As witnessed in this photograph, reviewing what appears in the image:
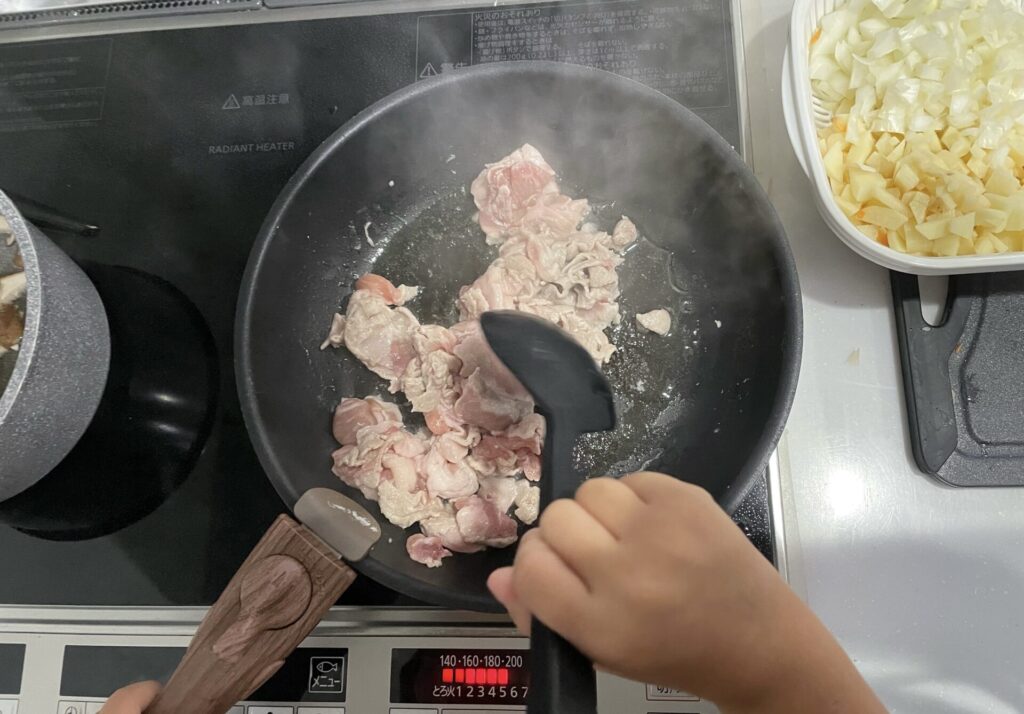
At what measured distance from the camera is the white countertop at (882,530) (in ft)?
2.70

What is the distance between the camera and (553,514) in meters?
0.53

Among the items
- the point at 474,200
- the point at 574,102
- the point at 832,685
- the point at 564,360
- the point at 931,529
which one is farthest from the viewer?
the point at 474,200

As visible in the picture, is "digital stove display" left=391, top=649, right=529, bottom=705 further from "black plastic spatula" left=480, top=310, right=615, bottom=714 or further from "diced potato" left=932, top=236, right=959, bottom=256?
"diced potato" left=932, top=236, right=959, bottom=256

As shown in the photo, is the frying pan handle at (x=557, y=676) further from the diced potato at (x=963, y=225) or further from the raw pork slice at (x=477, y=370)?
the diced potato at (x=963, y=225)

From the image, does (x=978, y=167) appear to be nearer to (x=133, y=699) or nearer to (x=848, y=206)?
(x=848, y=206)

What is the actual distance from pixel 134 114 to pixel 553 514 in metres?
1.09

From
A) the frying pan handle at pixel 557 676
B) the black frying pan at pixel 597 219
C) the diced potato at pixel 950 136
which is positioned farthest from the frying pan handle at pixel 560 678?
the diced potato at pixel 950 136

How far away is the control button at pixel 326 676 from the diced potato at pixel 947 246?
95 centimetres

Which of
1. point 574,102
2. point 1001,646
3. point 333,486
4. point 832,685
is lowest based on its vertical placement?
point 1001,646

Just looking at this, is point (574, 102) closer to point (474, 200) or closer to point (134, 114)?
point (474, 200)

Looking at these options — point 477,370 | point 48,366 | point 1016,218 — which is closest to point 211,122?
point 48,366

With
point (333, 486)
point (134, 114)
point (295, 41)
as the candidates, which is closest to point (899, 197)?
point (333, 486)

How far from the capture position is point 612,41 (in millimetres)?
1107

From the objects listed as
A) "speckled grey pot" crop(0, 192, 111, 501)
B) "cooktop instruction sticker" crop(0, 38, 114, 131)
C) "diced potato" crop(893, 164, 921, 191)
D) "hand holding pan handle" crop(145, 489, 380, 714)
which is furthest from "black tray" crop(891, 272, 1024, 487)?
"cooktop instruction sticker" crop(0, 38, 114, 131)
